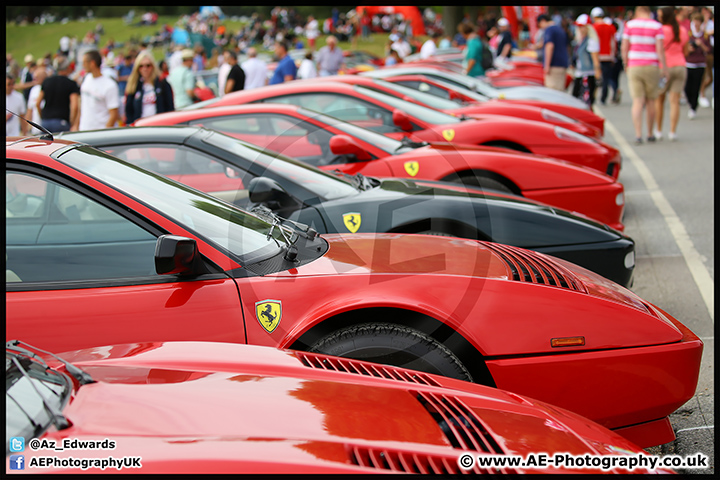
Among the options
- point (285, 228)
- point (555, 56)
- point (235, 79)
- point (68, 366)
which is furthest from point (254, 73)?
point (68, 366)

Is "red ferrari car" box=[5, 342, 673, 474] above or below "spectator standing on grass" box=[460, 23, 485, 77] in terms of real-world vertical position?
below

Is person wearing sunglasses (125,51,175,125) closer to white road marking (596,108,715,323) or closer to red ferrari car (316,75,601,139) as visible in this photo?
red ferrari car (316,75,601,139)

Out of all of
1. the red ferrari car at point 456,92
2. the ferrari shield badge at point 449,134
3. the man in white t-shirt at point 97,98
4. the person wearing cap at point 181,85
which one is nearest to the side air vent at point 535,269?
the ferrari shield badge at point 449,134

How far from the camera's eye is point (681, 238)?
5.88 m

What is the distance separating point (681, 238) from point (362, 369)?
4.65 metres

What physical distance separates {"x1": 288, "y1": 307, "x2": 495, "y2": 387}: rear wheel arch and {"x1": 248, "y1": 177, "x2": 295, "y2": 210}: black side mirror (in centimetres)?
134

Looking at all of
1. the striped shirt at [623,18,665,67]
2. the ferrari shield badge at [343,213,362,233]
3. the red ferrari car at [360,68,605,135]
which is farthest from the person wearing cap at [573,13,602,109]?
the ferrari shield badge at [343,213,362,233]

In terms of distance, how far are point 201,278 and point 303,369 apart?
683mm

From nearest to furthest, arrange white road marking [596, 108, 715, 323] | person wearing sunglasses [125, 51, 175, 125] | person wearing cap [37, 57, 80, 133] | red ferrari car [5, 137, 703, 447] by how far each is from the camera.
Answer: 1. red ferrari car [5, 137, 703, 447]
2. white road marking [596, 108, 715, 323]
3. person wearing cap [37, 57, 80, 133]
4. person wearing sunglasses [125, 51, 175, 125]

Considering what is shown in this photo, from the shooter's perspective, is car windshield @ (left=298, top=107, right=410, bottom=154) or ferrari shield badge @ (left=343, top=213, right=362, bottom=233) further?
car windshield @ (left=298, top=107, right=410, bottom=154)

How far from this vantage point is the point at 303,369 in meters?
2.08

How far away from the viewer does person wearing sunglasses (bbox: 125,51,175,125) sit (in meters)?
9.12

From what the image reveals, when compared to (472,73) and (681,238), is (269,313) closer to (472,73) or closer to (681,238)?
(681,238)

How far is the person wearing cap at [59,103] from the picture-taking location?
A: 8.94 m
